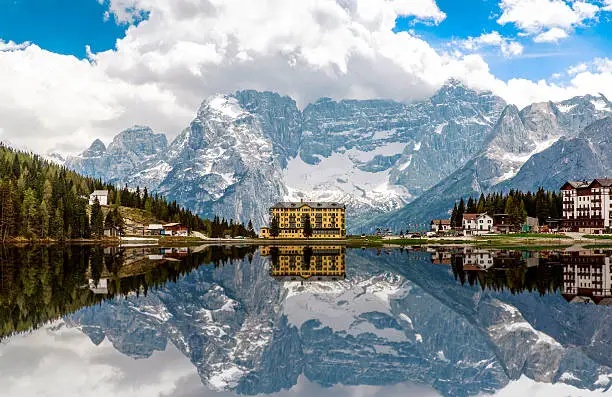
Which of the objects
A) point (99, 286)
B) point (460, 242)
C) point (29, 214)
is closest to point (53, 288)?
point (99, 286)

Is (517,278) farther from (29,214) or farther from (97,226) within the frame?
(97,226)

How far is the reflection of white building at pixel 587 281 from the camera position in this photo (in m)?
48.4

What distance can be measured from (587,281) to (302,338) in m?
39.2

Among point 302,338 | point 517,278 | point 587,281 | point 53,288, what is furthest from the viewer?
point 517,278

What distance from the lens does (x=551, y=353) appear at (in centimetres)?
3008

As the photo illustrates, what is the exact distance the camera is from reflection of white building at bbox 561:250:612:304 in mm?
48406

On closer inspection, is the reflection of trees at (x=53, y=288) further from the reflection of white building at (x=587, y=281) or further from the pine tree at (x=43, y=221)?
the pine tree at (x=43, y=221)

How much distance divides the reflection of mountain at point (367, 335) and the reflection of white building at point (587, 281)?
3.20 m

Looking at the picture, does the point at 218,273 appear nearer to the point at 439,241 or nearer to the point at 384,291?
the point at 384,291

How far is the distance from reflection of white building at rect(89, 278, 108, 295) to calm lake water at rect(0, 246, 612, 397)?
28 cm

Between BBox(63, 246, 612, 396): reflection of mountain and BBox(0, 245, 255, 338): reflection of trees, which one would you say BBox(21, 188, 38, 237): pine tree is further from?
BBox(63, 246, 612, 396): reflection of mountain

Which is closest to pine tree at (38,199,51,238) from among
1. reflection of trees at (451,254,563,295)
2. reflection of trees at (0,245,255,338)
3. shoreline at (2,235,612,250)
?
shoreline at (2,235,612,250)

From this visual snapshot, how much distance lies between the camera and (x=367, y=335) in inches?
1395

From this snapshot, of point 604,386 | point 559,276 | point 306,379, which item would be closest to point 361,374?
point 306,379
